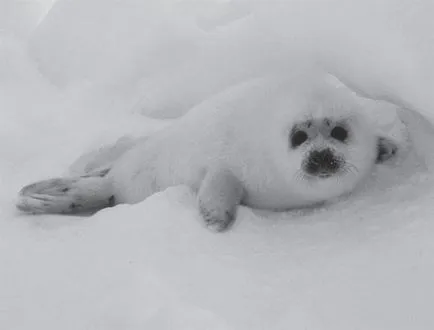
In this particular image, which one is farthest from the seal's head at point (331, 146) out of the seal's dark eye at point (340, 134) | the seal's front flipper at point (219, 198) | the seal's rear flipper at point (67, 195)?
the seal's rear flipper at point (67, 195)

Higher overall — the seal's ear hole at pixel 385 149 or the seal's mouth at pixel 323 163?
the seal's ear hole at pixel 385 149

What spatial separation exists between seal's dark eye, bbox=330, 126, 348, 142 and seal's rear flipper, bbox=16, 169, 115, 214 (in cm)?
137

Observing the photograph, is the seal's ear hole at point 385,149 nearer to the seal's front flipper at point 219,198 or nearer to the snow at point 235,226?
the snow at point 235,226

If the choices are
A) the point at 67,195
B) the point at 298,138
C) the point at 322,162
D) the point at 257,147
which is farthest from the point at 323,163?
the point at 67,195

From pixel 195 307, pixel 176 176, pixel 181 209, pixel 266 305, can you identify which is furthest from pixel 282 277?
pixel 176 176

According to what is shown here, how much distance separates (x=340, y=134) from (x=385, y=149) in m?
0.29

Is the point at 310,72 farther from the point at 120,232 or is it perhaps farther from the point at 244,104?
the point at 120,232

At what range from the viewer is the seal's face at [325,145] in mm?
2670

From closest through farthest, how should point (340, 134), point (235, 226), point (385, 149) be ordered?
point (235, 226), point (340, 134), point (385, 149)

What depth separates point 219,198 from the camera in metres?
2.70

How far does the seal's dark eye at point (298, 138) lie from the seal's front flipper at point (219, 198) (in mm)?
348

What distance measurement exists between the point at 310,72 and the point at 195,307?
1656 mm

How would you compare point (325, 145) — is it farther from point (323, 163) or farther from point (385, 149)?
point (385, 149)

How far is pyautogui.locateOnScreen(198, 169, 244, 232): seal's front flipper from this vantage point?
2520 millimetres
